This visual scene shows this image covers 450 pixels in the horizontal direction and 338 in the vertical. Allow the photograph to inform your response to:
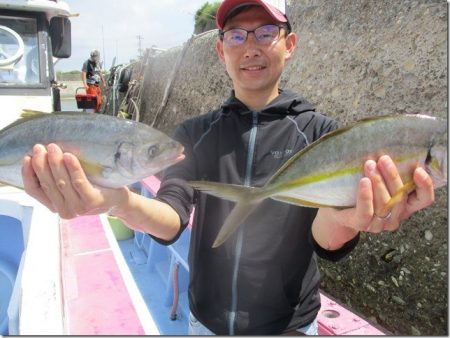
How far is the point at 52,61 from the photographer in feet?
12.8

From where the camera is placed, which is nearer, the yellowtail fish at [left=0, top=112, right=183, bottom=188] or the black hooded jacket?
the yellowtail fish at [left=0, top=112, right=183, bottom=188]

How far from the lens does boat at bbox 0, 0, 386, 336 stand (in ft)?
5.99

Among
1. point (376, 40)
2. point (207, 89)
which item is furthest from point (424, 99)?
point (207, 89)

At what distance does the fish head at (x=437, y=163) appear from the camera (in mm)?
1237

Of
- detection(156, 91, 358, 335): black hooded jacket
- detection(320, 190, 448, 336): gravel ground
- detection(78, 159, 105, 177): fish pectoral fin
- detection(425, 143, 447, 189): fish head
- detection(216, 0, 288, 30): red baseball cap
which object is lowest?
detection(320, 190, 448, 336): gravel ground

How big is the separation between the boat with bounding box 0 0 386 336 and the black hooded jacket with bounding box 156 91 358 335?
1.58 feet

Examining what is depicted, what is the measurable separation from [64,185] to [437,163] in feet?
4.20

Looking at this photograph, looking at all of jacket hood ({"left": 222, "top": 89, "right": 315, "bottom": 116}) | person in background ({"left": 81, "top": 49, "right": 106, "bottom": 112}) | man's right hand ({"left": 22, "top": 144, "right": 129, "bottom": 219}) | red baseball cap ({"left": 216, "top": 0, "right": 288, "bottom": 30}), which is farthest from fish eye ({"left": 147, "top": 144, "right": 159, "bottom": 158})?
person in background ({"left": 81, "top": 49, "right": 106, "bottom": 112})

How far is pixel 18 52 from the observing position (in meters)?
3.63

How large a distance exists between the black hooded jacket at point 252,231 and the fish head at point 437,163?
0.45 meters

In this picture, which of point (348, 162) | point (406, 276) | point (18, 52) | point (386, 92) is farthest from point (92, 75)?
point (348, 162)

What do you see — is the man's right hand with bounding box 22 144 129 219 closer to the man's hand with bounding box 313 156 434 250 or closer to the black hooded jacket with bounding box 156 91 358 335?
the black hooded jacket with bounding box 156 91 358 335

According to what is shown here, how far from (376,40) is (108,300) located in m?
3.69

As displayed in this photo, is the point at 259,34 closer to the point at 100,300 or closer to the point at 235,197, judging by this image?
the point at 235,197
